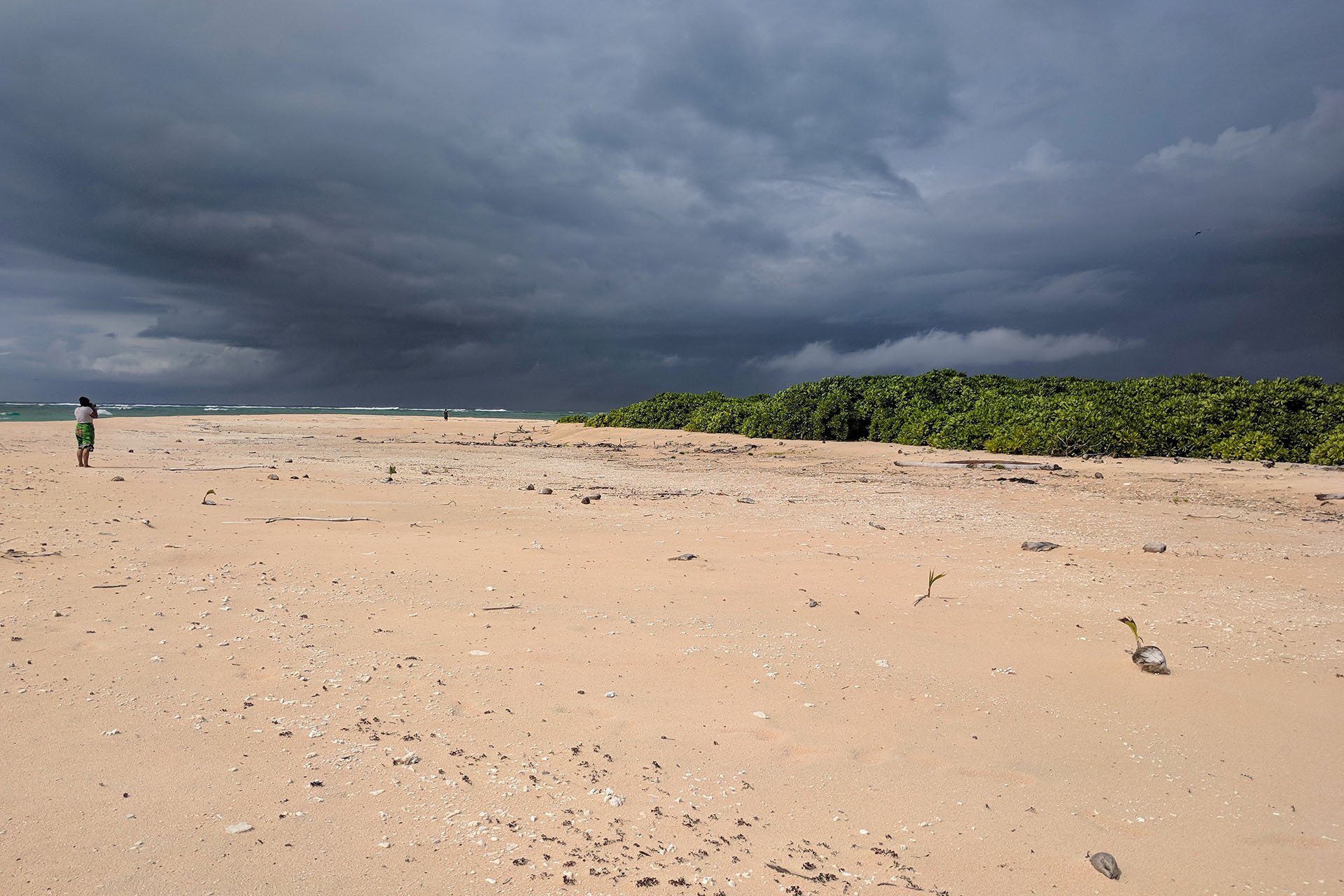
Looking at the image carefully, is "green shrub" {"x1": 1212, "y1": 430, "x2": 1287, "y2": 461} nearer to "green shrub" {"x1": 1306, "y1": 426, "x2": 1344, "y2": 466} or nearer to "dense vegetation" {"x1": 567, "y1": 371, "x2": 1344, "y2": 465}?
"dense vegetation" {"x1": 567, "y1": 371, "x2": 1344, "y2": 465}

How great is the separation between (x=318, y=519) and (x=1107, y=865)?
7.21 meters

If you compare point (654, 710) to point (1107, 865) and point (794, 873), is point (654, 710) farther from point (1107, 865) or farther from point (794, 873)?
point (1107, 865)

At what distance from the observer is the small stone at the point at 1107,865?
2.18m

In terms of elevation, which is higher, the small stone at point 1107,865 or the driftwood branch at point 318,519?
the driftwood branch at point 318,519

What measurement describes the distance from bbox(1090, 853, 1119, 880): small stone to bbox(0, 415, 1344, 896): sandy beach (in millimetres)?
27

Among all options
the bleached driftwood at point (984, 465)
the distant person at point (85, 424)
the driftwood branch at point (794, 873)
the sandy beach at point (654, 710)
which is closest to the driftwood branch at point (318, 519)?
the sandy beach at point (654, 710)

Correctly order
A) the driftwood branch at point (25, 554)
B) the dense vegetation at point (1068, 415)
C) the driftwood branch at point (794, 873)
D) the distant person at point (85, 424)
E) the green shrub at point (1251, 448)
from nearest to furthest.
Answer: the driftwood branch at point (794, 873)
the driftwood branch at point (25, 554)
the distant person at point (85, 424)
the green shrub at point (1251, 448)
the dense vegetation at point (1068, 415)

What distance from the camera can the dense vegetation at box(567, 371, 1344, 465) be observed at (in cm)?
1461

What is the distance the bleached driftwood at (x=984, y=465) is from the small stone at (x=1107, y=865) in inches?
491

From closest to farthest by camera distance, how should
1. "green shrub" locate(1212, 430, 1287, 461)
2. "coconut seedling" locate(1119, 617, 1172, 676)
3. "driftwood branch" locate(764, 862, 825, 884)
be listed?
1. "driftwood branch" locate(764, 862, 825, 884)
2. "coconut seedling" locate(1119, 617, 1172, 676)
3. "green shrub" locate(1212, 430, 1287, 461)

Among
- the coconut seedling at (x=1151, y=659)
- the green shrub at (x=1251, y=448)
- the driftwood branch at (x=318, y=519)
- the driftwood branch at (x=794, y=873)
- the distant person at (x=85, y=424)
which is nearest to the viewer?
the driftwood branch at (x=794, y=873)

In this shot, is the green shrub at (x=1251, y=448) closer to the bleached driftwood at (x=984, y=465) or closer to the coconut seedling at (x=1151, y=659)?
the bleached driftwood at (x=984, y=465)

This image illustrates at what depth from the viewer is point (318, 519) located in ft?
23.9

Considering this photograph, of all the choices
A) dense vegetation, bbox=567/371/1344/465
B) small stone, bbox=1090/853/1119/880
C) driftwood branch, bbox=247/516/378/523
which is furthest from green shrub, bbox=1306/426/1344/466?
driftwood branch, bbox=247/516/378/523
